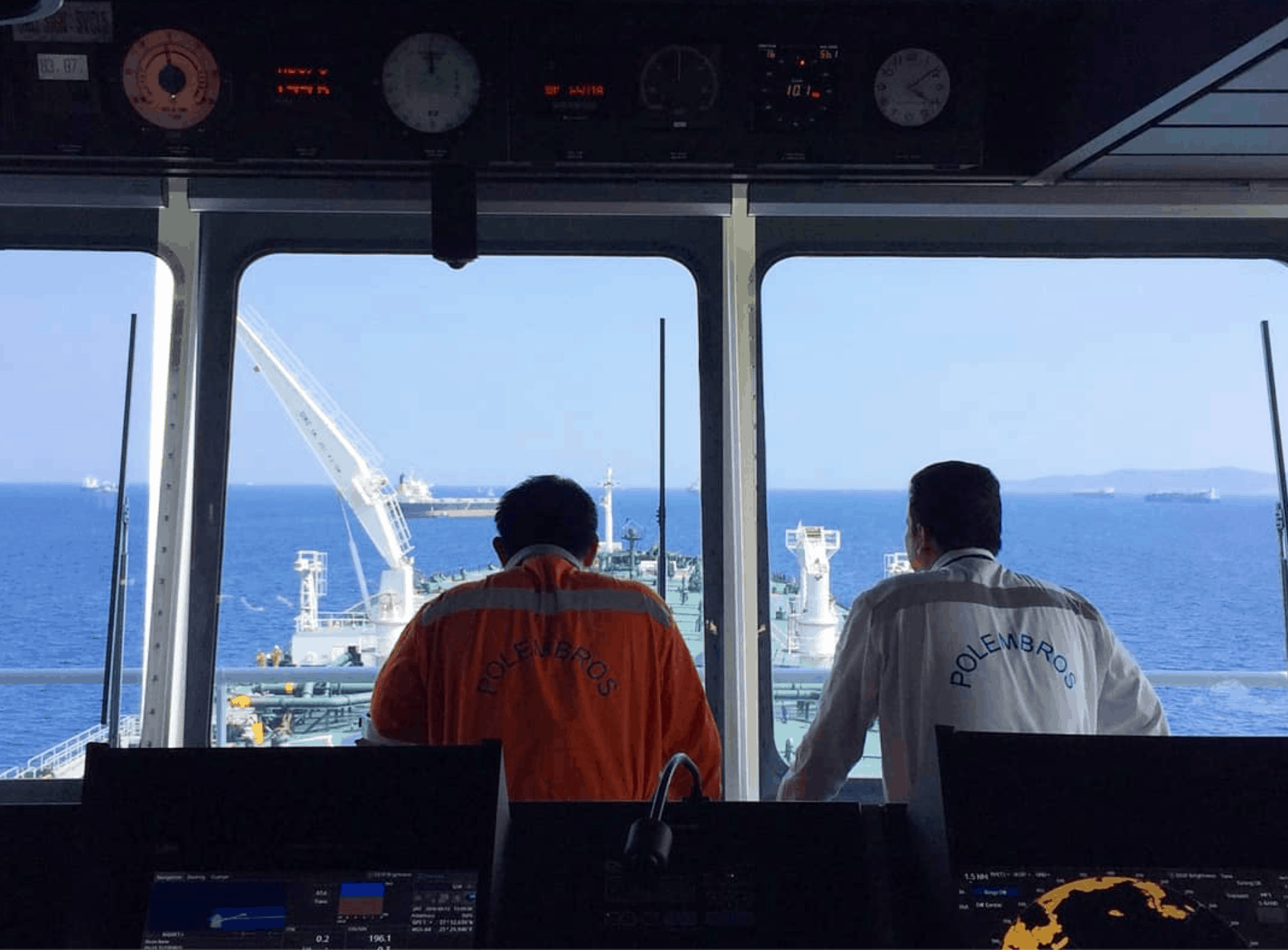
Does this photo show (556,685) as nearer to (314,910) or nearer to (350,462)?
(314,910)

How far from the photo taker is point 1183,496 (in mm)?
5113

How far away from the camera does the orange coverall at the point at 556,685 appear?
81.6 inches

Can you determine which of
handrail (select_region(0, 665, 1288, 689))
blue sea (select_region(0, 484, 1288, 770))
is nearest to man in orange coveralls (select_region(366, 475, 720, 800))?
blue sea (select_region(0, 484, 1288, 770))

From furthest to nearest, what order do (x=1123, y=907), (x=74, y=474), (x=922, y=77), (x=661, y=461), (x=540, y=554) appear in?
(x=74, y=474) < (x=661, y=461) < (x=540, y=554) < (x=922, y=77) < (x=1123, y=907)

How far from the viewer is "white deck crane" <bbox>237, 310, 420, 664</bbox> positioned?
11.7 ft

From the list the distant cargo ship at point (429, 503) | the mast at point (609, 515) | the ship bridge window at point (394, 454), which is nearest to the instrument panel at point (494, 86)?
the ship bridge window at point (394, 454)

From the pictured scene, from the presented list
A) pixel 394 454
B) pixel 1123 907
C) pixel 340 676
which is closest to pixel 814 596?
pixel 394 454

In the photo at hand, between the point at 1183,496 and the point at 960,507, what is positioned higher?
the point at 1183,496

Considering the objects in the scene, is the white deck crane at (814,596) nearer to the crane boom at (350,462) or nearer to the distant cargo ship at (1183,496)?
the crane boom at (350,462)

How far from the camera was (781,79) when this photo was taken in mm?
2111

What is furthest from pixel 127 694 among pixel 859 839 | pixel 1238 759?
pixel 1238 759

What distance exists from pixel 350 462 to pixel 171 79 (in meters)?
1.89

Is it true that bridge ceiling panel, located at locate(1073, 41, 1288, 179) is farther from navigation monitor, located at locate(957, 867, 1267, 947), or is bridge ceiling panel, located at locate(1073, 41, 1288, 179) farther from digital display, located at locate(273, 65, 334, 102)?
digital display, located at locate(273, 65, 334, 102)

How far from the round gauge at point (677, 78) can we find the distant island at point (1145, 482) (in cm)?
178
